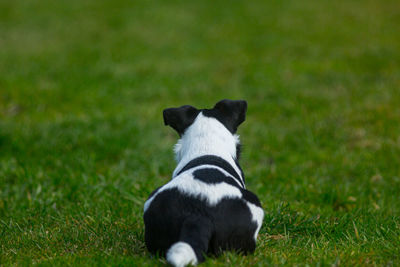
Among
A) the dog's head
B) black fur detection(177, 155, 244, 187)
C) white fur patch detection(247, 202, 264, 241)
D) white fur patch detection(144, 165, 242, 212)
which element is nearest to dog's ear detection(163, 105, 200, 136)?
the dog's head

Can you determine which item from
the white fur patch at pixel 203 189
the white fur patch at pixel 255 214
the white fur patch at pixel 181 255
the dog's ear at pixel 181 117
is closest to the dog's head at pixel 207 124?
the dog's ear at pixel 181 117

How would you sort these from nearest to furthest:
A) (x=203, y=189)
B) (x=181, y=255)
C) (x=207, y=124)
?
1. (x=181, y=255)
2. (x=203, y=189)
3. (x=207, y=124)

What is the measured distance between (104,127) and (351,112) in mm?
4156

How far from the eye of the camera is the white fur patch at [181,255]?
277 centimetres

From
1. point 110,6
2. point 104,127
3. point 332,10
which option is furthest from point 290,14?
point 104,127

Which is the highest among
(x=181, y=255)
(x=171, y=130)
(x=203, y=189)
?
(x=203, y=189)

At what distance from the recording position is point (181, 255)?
2.78 metres

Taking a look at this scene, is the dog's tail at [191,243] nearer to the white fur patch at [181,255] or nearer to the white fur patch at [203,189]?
the white fur patch at [181,255]

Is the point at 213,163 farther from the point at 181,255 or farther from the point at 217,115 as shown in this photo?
the point at 181,255

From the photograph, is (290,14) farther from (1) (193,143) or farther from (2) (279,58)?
(1) (193,143)

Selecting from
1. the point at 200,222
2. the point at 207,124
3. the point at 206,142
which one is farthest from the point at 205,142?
the point at 200,222

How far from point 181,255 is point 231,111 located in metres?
1.58

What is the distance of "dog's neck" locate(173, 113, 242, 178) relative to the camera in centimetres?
373

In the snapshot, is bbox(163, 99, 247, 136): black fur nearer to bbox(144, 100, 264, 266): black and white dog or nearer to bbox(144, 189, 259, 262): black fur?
bbox(144, 100, 264, 266): black and white dog
